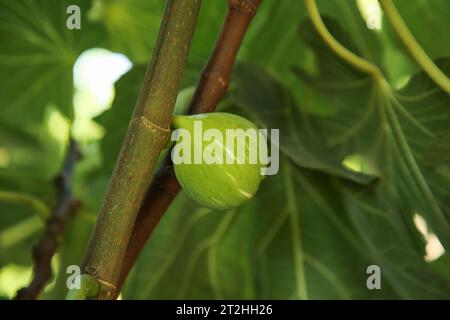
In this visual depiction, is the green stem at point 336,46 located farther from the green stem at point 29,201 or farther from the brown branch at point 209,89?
the green stem at point 29,201

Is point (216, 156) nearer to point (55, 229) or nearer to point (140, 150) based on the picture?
point (140, 150)

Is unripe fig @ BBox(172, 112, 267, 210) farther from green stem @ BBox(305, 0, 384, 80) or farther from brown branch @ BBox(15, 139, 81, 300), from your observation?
Result: brown branch @ BBox(15, 139, 81, 300)

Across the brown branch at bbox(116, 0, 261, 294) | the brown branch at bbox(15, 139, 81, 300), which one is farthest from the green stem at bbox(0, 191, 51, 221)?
the brown branch at bbox(116, 0, 261, 294)

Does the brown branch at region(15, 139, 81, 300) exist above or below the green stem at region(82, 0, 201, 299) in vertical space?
above

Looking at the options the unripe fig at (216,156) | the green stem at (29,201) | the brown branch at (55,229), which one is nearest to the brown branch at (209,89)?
the unripe fig at (216,156)
